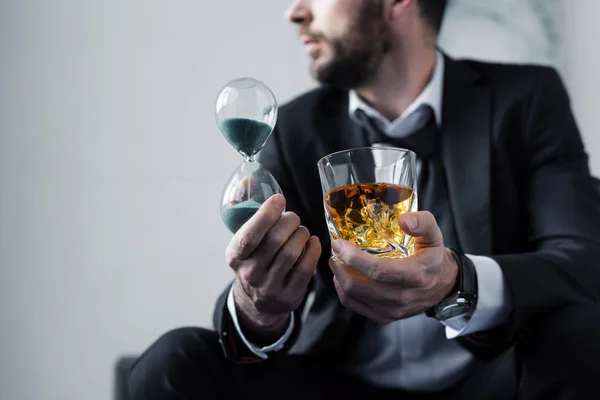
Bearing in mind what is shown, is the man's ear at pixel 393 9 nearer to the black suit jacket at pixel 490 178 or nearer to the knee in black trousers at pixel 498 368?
the black suit jacket at pixel 490 178

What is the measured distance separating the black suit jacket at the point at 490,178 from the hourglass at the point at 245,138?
0.37m

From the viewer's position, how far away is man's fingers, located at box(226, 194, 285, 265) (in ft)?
2.73

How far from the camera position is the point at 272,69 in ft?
7.93

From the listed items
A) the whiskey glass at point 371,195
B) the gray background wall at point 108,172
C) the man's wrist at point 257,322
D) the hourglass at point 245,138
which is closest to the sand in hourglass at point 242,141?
the hourglass at point 245,138

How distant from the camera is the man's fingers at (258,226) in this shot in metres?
0.83

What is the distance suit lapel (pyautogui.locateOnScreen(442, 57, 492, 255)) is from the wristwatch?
29cm

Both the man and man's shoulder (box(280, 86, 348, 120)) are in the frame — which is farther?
man's shoulder (box(280, 86, 348, 120))

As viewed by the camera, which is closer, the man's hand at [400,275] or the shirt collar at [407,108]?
the man's hand at [400,275]

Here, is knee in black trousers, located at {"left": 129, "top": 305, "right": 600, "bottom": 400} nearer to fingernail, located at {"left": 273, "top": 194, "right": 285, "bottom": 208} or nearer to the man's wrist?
the man's wrist

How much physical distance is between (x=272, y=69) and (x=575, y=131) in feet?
3.79

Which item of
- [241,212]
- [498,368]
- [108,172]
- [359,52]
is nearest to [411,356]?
[498,368]


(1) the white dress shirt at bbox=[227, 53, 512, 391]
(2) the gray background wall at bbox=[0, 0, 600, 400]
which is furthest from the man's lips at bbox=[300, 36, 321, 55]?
(1) the white dress shirt at bbox=[227, 53, 512, 391]

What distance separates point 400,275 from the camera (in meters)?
0.90

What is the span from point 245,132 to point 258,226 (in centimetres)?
13
